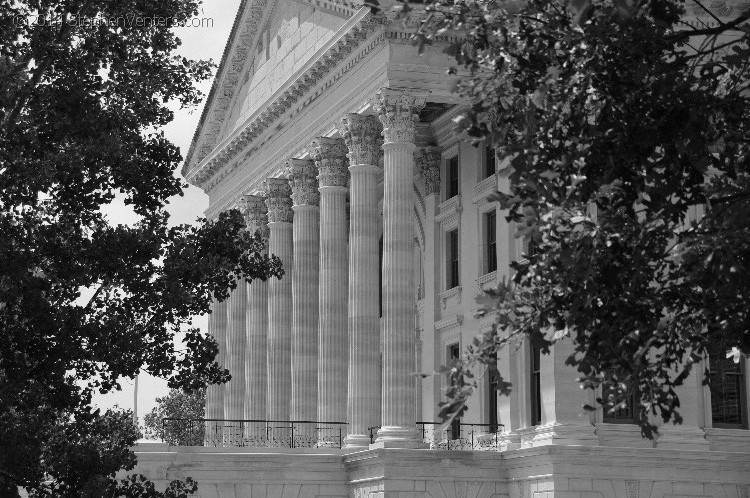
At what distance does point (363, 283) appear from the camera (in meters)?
46.8

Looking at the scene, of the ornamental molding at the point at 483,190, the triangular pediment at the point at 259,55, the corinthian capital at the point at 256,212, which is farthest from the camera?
the corinthian capital at the point at 256,212

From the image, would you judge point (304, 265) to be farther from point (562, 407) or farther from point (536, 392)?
point (562, 407)

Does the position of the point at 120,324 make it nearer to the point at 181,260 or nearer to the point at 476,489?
the point at 181,260

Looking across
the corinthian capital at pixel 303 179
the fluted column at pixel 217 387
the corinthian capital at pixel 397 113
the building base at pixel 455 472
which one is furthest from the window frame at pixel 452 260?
Result: the fluted column at pixel 217 387

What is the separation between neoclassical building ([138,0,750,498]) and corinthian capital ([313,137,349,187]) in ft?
0.23

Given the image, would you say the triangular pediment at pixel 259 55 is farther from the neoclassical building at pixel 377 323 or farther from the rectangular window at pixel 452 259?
the rectangular window at pixel 452 259

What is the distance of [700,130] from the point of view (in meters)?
17.6

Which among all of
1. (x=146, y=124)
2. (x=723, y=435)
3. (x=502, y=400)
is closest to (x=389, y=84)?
(x=502, y=400)

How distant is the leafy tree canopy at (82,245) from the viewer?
24953 mm

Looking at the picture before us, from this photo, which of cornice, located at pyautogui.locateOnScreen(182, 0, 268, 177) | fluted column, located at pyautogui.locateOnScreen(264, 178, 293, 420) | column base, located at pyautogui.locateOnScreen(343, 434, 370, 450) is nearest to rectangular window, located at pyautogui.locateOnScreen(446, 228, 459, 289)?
fluted column, located at pyautogui.locateOnScreen(264, 178, 293, 420)

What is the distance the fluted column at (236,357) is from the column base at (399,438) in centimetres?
1605

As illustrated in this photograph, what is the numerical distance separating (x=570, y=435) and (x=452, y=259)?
43.2ft

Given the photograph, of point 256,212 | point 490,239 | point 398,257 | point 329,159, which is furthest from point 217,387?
point 398,257

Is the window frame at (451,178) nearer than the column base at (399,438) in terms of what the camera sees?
No
